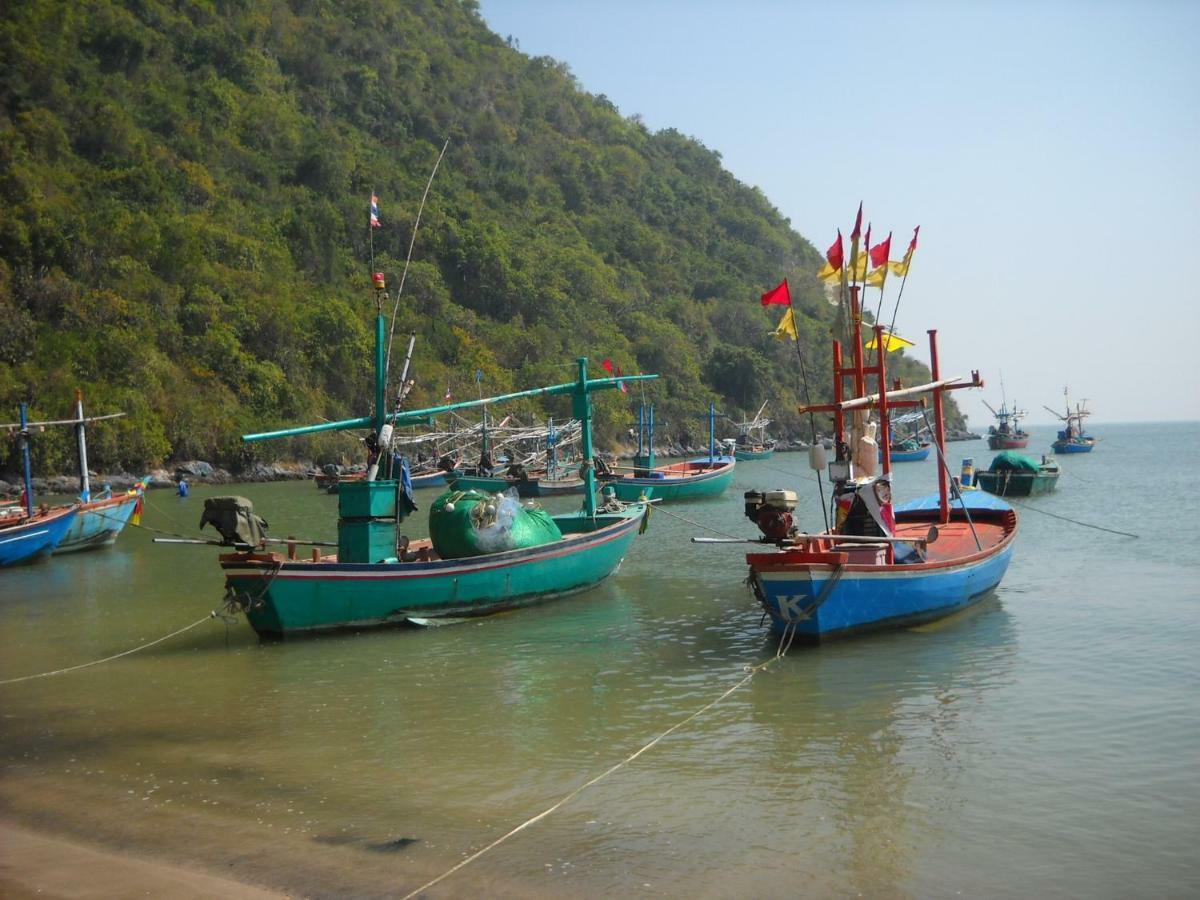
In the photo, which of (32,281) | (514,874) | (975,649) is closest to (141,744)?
(514,874)

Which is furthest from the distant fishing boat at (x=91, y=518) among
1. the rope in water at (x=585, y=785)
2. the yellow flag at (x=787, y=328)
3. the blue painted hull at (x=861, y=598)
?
the rope in water at (x=585, y=785)

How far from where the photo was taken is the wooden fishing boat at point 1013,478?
43.3m

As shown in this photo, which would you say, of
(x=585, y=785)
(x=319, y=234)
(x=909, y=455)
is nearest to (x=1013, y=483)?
(x=585, y=785)

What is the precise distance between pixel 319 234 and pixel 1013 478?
2193 inches

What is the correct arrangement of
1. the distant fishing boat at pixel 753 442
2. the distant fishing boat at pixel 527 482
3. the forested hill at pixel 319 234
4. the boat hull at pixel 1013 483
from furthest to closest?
1. the distant fishing boat at pixel 753 442
2. the forested hill at pixel 319 234
3. the distant fishing boat at pixel 527 482
4. the boat hull at pixel 1013 483

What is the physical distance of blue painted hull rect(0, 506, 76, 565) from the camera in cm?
2613

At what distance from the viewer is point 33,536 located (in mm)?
26703

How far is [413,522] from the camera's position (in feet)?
121

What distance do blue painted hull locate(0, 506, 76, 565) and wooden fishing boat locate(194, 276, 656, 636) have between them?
12463 millimetres

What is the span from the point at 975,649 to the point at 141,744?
1110cm

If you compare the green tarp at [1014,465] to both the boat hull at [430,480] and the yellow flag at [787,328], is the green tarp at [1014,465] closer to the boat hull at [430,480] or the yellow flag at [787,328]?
the boat hull at [430,480]

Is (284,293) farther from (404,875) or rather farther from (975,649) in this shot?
(404,875)

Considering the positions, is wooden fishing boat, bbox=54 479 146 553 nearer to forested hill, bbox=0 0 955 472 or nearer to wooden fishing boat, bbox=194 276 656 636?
wooden fishing boat, bbox=194 276 656 636

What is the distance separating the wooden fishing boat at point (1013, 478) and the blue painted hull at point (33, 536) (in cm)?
3340
